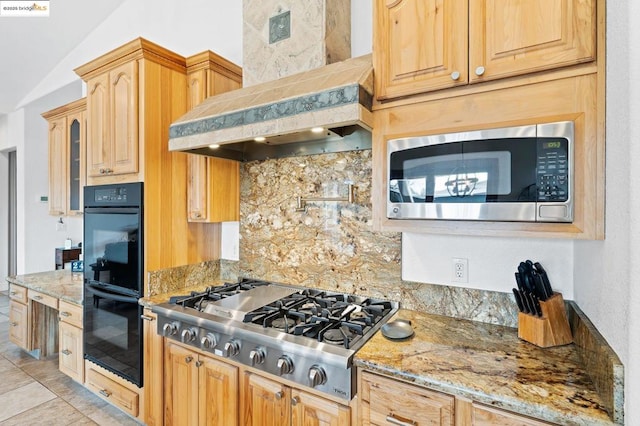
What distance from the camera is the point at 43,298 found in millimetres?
2873

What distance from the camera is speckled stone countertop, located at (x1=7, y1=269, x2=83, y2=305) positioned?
2.65m

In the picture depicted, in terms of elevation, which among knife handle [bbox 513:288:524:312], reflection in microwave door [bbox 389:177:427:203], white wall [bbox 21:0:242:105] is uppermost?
white wall [bbox 21:0:242:105]

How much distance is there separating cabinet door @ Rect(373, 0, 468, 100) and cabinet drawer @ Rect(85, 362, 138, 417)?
2.44 metres

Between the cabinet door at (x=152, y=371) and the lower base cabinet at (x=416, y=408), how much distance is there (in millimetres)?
1358

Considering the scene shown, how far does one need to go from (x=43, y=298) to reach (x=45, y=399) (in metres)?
0.84

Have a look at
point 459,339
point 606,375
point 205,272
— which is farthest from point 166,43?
point 606,375

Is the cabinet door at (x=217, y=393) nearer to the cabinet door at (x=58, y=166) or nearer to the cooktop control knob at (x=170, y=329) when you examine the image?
the cooktop control knob at (x=170, y=329)

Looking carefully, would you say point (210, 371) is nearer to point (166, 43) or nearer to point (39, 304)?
point (39, 304)

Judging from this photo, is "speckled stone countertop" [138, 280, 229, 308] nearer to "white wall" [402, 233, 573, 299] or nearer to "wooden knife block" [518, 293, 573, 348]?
"white wall" [402, 233, 573, 299]

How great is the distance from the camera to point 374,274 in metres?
1.90

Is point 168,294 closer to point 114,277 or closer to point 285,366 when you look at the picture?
point 114,277

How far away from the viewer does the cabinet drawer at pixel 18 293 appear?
312cm

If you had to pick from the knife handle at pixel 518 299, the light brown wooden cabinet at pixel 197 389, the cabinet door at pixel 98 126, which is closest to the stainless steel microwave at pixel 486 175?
the knife handle at pixel 518 299

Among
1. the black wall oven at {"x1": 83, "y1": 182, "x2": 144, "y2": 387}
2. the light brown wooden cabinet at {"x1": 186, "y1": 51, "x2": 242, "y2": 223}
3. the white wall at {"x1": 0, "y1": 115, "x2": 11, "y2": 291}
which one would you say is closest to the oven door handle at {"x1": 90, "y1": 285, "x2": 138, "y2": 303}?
the black wall oven at {"x1": 83, "y1": 182, "x2": 144, "y2": 387}
